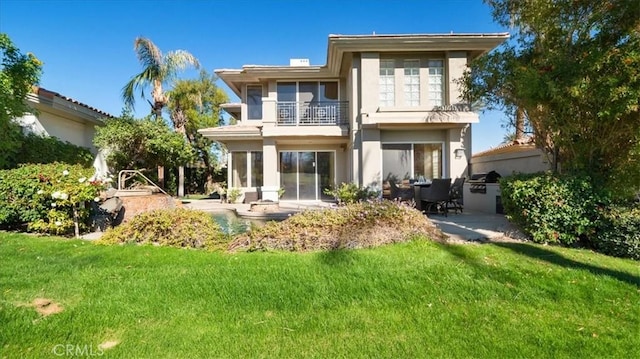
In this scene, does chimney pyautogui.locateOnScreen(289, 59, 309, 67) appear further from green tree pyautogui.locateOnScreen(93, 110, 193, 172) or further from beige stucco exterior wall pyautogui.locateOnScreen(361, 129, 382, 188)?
green tree pyautogui.locateOnScreen(93, 110, 193, 172)

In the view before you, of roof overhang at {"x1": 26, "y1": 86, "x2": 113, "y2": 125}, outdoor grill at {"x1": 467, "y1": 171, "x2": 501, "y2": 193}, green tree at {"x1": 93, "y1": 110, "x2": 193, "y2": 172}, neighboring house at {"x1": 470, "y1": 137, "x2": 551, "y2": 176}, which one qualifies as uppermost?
roof overhang at {"x1": 26, "y1": 86, "x2": 113, "y2": 125}

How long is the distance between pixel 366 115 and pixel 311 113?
3.61 meters

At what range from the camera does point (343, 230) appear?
21.0 feet

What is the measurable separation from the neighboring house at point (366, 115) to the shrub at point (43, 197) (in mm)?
8462

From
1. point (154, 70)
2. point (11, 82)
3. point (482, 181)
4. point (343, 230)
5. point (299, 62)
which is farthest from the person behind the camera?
point (154, 70)

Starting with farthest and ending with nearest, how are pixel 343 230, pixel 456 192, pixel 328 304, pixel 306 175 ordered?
pixel 306 175
pixel 456 192
pixel 343 230
pixel 328 304

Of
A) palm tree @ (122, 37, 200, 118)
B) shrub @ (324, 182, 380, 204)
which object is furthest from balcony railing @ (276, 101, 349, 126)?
palm tree @ (122, 37, 200, 118)

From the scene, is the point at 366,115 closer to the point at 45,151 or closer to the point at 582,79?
the point at 582,79

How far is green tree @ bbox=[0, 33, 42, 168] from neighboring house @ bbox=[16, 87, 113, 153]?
1.37m

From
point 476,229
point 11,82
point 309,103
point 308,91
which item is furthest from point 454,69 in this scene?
point 11,82

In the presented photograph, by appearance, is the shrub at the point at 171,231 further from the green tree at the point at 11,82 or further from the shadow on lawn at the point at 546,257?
the green tree at the point at 11,82

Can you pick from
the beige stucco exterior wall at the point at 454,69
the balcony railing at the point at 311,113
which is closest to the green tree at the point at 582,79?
the beige stucco exterior wall at the point at 454,69

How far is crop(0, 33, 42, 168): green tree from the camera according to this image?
847 centimetres

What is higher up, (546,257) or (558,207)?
(558,207)
